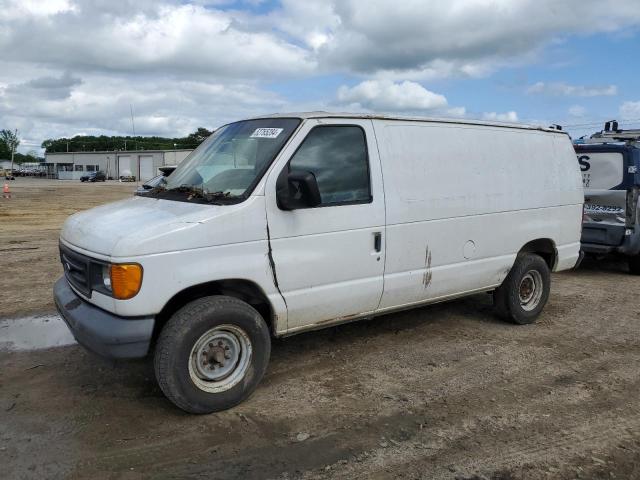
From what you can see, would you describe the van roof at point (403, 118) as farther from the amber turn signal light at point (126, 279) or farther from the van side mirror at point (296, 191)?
the amber turn signal light at point (126, 279)

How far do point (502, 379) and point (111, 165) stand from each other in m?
96.4

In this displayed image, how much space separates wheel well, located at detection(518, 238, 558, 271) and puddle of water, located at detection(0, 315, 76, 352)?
4.82 metres

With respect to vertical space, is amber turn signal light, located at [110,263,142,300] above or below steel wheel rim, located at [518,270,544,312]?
above

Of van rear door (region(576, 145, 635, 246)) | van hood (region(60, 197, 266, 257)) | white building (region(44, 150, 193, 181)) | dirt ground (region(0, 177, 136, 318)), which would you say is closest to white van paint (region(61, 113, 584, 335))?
van hood (region(60, 197, 266, 257))

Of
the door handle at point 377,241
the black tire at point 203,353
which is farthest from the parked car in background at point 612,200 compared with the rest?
the black tire at point 203,353

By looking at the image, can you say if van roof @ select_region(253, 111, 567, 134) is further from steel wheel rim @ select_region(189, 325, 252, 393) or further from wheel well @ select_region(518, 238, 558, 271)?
steel wheel rim @ select_region(189, 325, 252, 393)

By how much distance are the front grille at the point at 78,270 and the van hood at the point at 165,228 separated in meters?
0.08

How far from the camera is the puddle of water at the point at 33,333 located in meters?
5.22

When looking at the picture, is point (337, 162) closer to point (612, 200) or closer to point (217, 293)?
point (217, 293)

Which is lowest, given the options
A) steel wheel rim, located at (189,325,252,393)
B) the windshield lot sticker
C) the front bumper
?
steel wheel rim, located at (189,325,252,393)

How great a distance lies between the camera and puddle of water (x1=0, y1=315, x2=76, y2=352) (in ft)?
17.1

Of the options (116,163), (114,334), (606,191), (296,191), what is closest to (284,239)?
(296,191)

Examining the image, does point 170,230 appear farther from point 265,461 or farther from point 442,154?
point 442,154

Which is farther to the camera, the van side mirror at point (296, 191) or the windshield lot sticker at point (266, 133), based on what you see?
the windshield lot sticker at point (266, 133)
